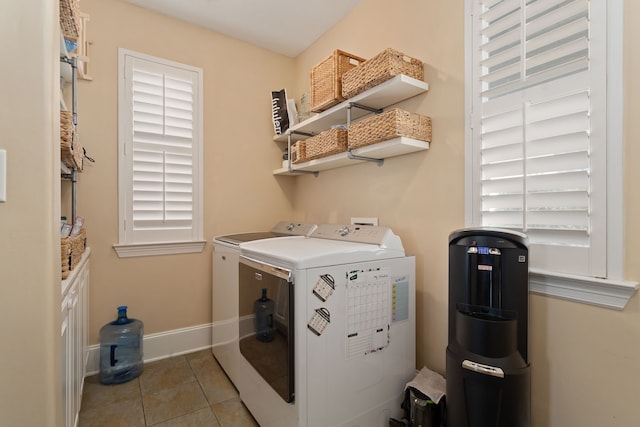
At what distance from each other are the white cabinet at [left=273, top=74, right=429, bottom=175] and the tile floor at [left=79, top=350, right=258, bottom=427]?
68.8 inches

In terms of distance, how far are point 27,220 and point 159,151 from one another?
74.4 inches

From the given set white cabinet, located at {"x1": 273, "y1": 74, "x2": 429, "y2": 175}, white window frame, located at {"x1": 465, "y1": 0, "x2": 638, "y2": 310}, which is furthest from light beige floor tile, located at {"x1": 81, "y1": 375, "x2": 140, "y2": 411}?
white window frame, located at {"x1": 465, "y1": 0, "x2": 638, "y2": 310}

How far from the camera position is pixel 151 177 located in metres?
2.50

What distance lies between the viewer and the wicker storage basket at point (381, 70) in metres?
1.72

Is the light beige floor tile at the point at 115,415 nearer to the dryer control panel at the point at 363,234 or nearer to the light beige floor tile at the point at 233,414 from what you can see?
the light beige floor tile at the point at 233,414

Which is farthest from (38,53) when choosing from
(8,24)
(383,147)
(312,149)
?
(312,149)

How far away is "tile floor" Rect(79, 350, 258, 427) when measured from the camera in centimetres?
182

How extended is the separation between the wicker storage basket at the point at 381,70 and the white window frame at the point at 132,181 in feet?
4.77

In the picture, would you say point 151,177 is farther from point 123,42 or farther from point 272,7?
point 272,7

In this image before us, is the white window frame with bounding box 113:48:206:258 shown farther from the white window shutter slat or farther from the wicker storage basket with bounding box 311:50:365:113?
the white window shutter slat

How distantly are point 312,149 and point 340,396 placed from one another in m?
1.62

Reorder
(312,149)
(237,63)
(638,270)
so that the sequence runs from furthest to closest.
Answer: (237,63), (312,149), (638,270)

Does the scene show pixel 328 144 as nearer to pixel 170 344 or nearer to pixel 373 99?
pixel 373 99

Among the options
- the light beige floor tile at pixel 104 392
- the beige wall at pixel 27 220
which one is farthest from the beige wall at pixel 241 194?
the light beige floor tile at pixel 104 392
